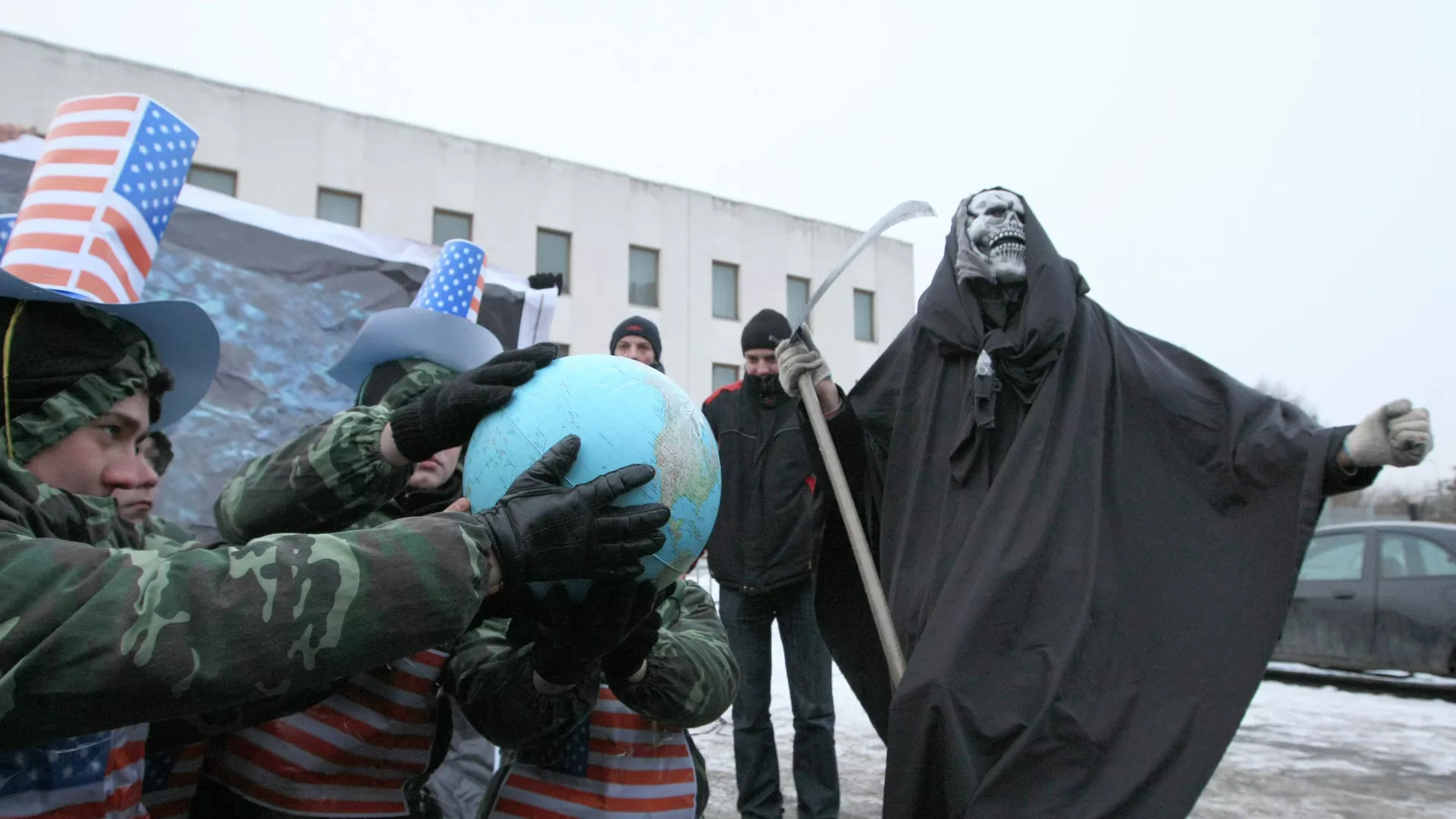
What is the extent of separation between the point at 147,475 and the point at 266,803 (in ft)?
3.62

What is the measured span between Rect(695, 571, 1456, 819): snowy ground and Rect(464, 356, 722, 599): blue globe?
3.06 meters

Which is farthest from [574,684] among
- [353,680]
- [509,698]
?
[353,680]

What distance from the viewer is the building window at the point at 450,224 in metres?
21.8

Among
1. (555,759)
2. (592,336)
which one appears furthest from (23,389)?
(592,336)

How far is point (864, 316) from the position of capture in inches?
Result: 1094

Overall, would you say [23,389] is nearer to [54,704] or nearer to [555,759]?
[54,704]

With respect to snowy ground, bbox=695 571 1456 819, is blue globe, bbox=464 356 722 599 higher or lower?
higher

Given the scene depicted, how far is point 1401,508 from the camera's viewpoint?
34.1 meters

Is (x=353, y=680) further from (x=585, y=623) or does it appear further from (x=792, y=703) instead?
(x=792, y=703)

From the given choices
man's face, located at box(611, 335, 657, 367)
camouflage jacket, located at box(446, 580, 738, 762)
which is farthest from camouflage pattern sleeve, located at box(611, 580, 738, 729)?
man's face, located at box(611, 335, 657, 367)

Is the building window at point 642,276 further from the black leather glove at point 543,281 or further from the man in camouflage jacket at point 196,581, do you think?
the man in camouflage jacket at point 196,581

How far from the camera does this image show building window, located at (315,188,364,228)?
2072cm

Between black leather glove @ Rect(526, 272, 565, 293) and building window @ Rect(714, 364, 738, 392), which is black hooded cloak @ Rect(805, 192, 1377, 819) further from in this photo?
building window @ Rect(714, 364, 738, 392)

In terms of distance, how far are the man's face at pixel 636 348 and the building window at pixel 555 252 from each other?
717 inches
